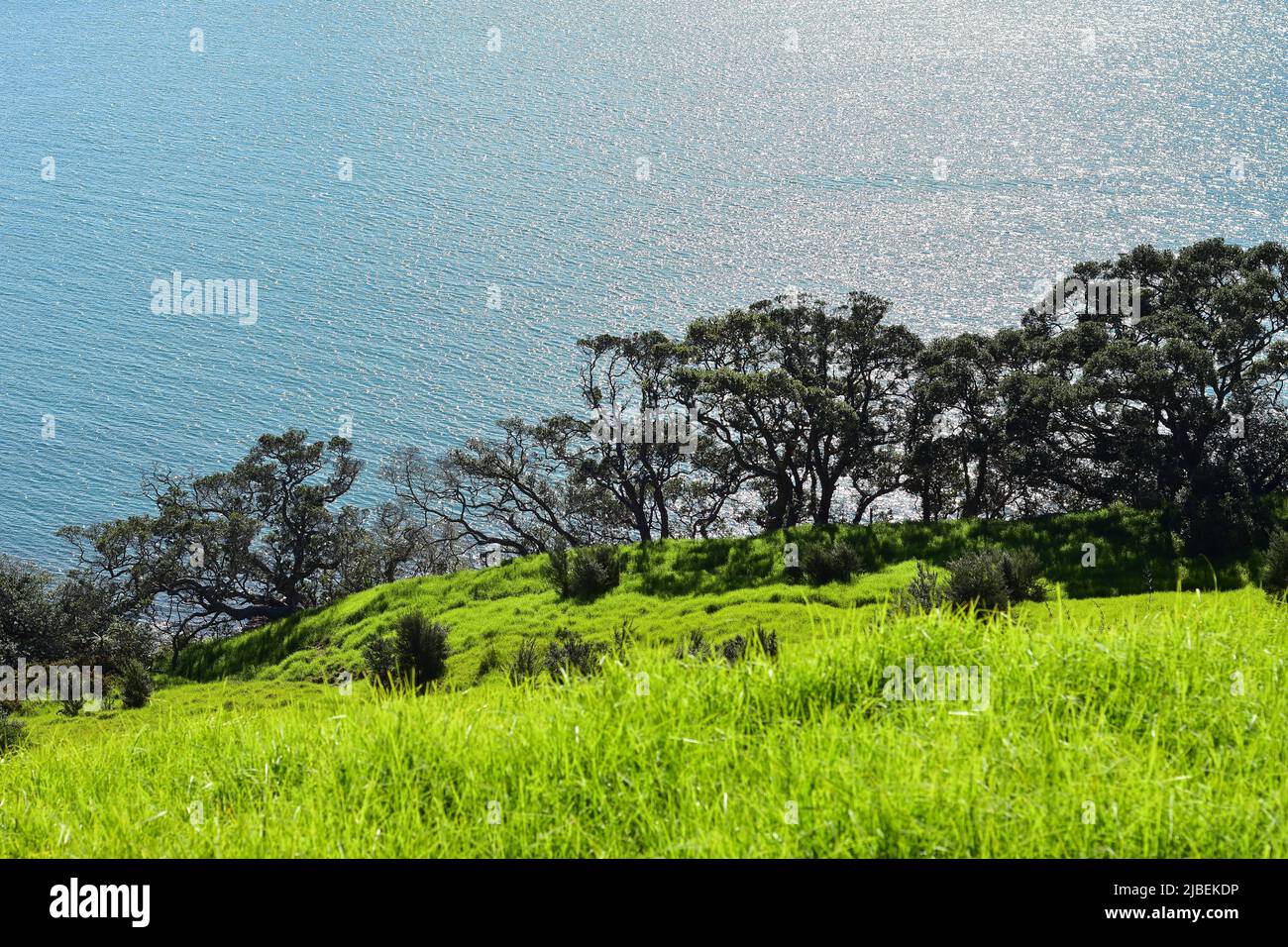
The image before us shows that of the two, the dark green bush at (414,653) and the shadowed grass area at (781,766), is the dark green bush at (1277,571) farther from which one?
the dark green bush at (414,653)

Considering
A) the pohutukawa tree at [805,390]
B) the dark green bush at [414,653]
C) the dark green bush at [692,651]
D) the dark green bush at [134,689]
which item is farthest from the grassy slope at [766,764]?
the pohutukawa tree at [805,390]

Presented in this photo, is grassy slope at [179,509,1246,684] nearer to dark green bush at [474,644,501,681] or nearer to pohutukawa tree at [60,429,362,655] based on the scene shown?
dark green bush at [474,644,501,681]

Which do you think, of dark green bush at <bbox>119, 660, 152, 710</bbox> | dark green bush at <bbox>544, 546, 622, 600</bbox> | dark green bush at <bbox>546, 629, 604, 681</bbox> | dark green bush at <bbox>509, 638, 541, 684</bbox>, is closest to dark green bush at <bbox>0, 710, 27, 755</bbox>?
dark green bush at <bbox>119, 660, 152, 710</bbox>

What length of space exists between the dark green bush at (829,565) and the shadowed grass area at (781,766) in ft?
66.3

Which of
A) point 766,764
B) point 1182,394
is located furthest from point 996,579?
point 1182,394

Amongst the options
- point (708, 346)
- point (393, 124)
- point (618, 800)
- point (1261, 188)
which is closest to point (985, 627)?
point (618, 800)

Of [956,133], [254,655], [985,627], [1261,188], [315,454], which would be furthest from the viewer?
[956,133]

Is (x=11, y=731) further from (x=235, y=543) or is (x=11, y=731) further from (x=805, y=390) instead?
(x=805, y=390)

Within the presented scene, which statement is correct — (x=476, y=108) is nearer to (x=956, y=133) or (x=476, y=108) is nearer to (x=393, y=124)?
(x=393, y=124)

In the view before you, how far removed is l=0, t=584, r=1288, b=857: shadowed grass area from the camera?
259 inches

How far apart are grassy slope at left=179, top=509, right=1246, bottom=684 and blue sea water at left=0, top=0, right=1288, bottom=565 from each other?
2922 cm

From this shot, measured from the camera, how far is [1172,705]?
8164 millimetres

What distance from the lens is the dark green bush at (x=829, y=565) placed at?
3114cm
